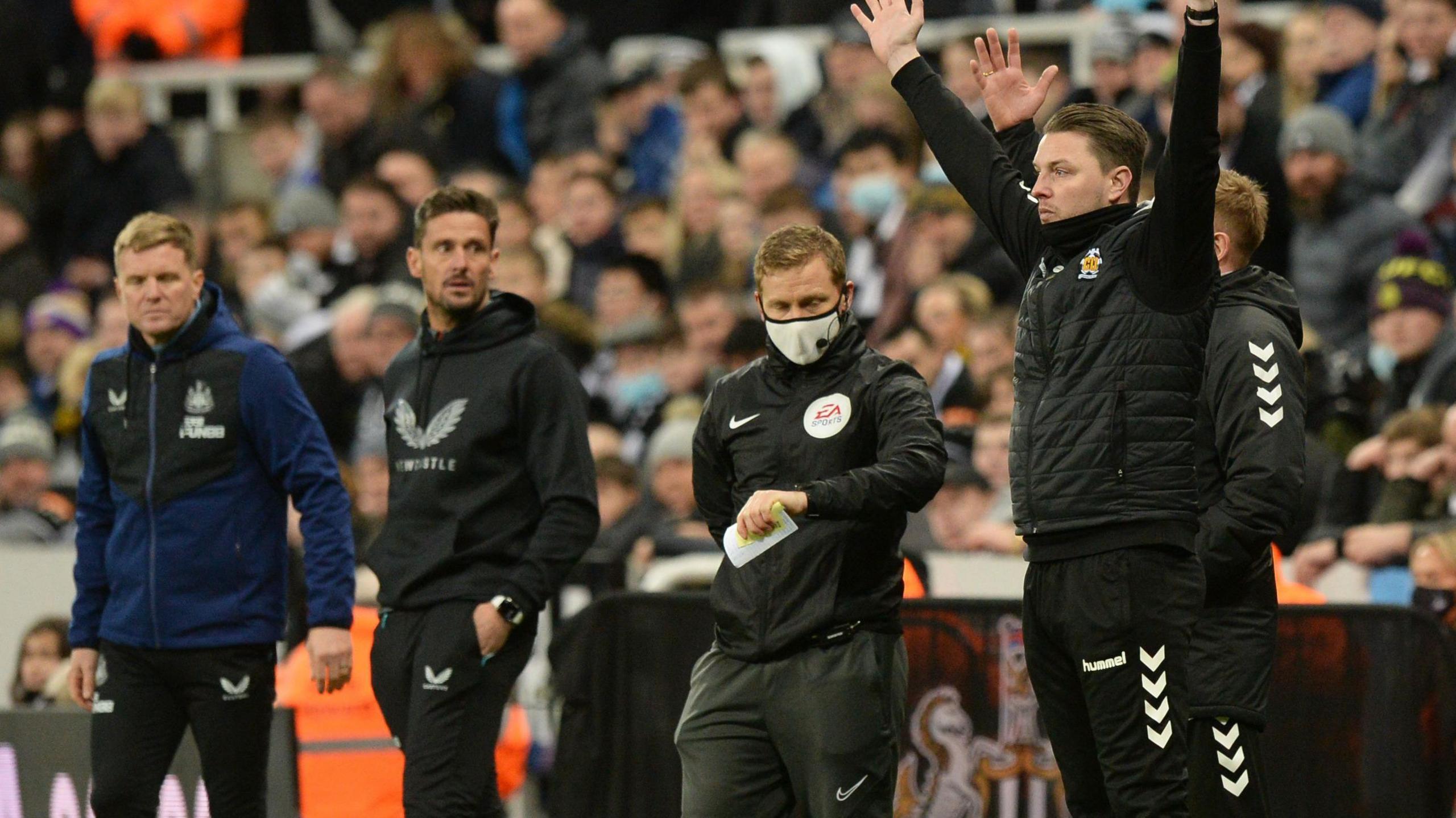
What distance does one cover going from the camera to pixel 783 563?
19.5 feet

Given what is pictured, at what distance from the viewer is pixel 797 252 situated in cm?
604

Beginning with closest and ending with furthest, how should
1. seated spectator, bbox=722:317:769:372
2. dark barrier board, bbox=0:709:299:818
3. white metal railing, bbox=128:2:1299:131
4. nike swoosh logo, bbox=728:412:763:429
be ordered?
nike swoosh logo, bbox=728:412:763:429 < dark barrier board, bbox=0:709:299:818 < seated spectator, bbox=722:317:769:372 < white metal railing, bbox=128:2:1299:131

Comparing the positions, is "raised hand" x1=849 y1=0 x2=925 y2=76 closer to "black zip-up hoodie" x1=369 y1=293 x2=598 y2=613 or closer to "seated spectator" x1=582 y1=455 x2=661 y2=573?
"black zip-up hoodie" x1=369 y1=293 x2=598 y2=613

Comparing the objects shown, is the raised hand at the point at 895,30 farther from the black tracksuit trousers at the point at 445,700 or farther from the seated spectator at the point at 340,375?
the seated spectator at the point at 340,375

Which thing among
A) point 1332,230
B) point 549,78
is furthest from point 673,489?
point 549,78

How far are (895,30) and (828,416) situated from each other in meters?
1.08

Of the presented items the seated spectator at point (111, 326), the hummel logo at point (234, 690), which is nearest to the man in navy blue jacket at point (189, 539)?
the hummel logo at point (234, 690)

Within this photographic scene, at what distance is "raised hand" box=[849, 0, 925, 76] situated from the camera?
5934mm

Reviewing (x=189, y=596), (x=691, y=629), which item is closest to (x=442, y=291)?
(x=189, y=596)

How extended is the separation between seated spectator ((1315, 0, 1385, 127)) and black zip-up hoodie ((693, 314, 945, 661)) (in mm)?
6549

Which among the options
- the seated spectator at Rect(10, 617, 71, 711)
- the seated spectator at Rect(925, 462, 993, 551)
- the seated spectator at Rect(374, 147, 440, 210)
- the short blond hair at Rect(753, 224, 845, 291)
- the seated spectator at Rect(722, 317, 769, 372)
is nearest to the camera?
the short blond hair at Rect(753, 224, 845, 291)

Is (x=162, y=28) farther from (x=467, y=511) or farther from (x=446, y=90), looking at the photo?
(x=467, y=511)

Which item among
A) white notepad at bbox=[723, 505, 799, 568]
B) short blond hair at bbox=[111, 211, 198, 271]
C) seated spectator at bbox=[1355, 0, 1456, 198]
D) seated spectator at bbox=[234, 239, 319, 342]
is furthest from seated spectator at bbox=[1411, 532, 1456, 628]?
seated spectator at bbox=[234, 239, 319, 342]

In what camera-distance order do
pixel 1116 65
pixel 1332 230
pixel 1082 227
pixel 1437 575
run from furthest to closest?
pixel 1116 65 < pixel 1332 230 < pixel 1437 575 < pixel 1082 227
